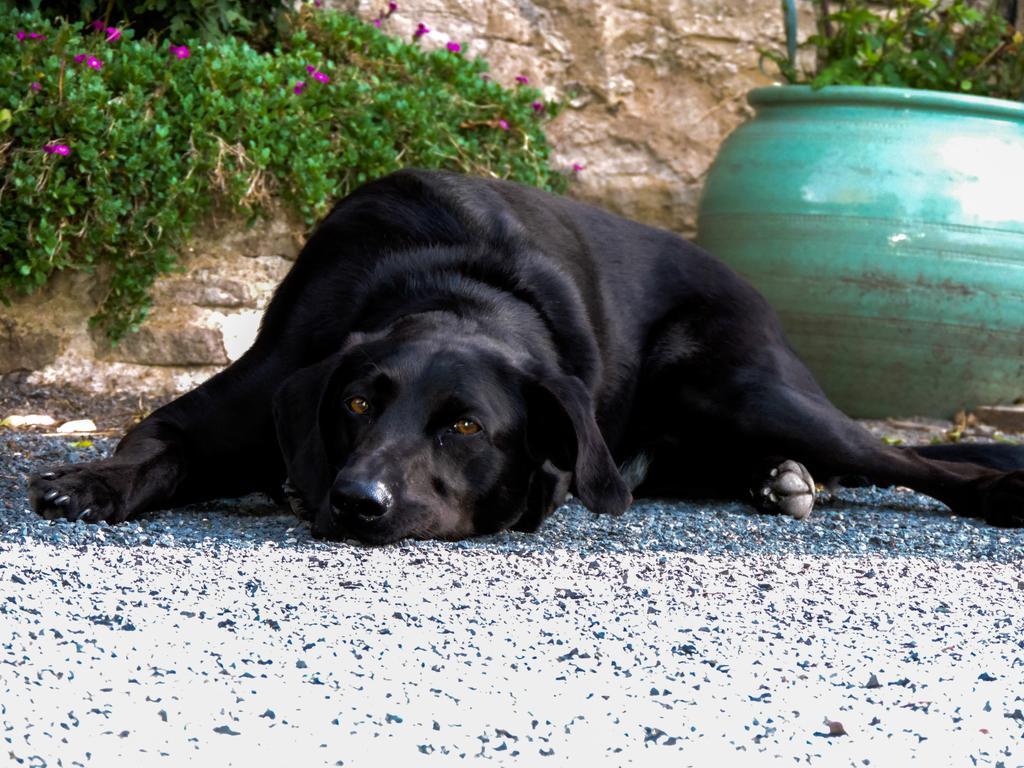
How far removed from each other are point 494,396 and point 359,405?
0.92 ft

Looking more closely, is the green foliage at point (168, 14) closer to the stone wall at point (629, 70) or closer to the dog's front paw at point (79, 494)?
the stone wall at point (629, 70)

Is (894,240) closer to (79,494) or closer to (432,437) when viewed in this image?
(432,437)

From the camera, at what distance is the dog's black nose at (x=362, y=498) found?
275 cm

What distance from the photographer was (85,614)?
2246 millimetres

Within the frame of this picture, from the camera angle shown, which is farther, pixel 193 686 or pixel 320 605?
pixel 320 605

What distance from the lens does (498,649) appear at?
218 centimetres

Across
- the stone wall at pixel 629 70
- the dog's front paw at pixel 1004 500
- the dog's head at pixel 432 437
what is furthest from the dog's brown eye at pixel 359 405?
the stone wall at pixel 629 70

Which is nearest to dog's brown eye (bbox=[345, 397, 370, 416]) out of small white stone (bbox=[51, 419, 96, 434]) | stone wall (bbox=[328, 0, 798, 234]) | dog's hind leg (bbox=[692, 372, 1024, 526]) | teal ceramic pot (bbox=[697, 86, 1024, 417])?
dog's hind leg (bbox=[692, 372, 1024, 526])

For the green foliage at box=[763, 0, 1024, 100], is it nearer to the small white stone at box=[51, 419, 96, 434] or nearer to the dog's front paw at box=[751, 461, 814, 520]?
the dog's front paw at box=[751, 461, 814, 520]

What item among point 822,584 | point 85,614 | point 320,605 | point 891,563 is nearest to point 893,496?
point 891,563

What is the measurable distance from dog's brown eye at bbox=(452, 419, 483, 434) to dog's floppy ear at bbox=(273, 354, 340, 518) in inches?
11.5

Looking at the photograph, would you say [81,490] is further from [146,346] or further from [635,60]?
[635,60]

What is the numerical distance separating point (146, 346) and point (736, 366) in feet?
7.26

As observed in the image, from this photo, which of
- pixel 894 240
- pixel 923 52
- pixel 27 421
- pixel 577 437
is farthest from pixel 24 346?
pixel 923 52
